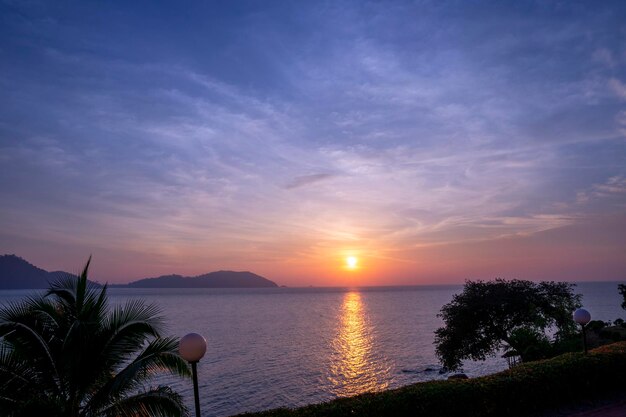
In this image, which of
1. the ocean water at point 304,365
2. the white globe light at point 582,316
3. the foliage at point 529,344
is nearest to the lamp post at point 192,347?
the white globe light at point 582,316

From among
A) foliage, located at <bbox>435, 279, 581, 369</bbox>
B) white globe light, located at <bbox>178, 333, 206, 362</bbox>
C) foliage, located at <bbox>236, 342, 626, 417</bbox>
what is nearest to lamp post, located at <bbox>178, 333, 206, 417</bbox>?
white globe light, located at <bbox>178, 333, 206, 362</bbox>

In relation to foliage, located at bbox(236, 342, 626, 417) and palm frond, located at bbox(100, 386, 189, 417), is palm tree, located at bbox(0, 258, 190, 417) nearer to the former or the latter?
palm frond, located at bbox(100, 386, 189, 417)

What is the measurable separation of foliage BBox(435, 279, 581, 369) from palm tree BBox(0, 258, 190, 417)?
22.3 m

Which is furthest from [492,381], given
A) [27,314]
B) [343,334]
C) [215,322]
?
[215,322]

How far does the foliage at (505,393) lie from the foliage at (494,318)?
13739 millimetres

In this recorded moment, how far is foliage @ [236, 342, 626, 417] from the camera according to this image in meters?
9.56

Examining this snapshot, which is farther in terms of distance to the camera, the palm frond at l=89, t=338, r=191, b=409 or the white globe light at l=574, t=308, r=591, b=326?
the white globe light at l=574, t=308, r=591, b=326

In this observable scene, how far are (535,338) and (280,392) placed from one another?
19308mm

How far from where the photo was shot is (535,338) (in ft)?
83.1

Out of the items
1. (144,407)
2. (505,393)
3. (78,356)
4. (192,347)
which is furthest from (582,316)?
(78,356)

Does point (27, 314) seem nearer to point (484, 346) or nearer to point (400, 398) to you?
point (400, 398)

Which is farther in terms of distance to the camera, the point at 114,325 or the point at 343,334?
the point at 343,334

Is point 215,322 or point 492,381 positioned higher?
point 492,381

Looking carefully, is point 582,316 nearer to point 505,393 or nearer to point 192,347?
point 505,393
